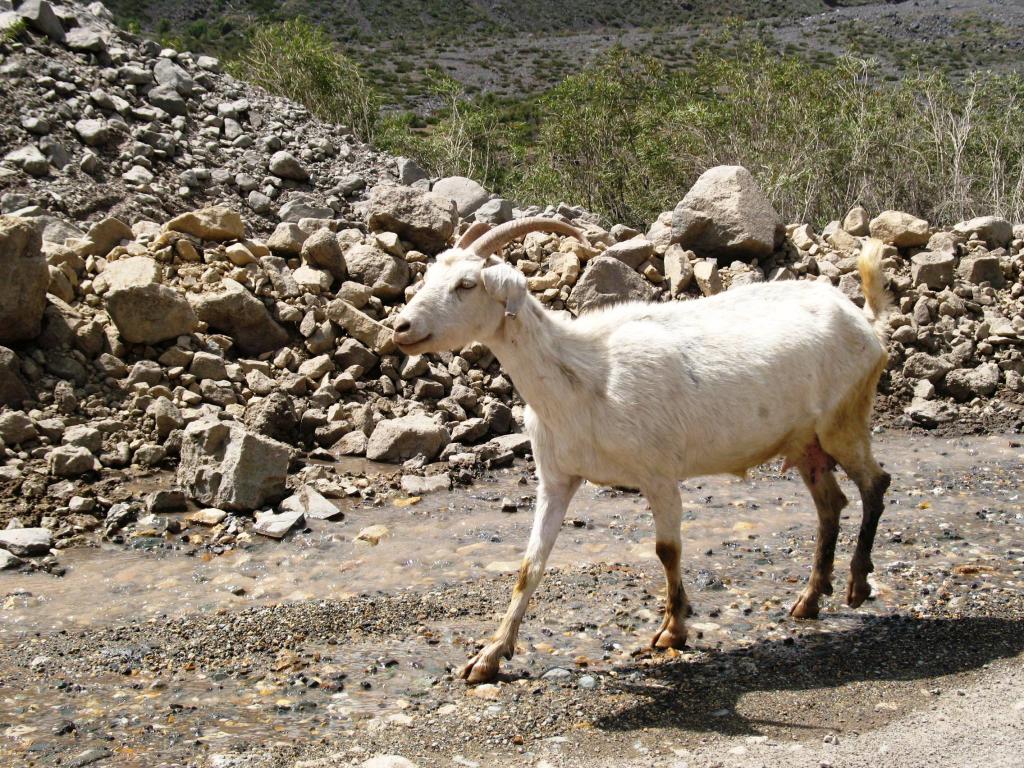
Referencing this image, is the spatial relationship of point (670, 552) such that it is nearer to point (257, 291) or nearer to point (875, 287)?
point (875, 287)

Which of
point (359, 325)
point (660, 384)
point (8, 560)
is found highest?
point (660, 384)

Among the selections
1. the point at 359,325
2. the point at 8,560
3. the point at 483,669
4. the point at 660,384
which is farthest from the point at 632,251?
the point at 483,669

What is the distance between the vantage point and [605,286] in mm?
11172

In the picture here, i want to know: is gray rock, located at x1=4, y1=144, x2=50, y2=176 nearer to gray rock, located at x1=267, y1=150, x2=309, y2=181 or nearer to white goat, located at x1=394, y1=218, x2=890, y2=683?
gray rock, located at x1=267, y1=150, x2=309, y2=181

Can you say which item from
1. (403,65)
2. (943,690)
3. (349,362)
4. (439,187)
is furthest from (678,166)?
(403,65)

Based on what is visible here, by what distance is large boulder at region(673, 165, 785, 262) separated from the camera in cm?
1227

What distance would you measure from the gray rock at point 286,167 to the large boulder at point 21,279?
515 cm

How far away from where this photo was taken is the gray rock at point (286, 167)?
13.9 meters

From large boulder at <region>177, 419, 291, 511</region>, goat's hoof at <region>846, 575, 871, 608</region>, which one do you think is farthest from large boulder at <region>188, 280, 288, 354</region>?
goat's hoof at <region>846, 575, 871, 608</region>

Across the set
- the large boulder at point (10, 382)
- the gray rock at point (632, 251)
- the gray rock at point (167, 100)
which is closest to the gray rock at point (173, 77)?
the gray rock at point (167, 100)

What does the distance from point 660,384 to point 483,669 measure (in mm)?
1736

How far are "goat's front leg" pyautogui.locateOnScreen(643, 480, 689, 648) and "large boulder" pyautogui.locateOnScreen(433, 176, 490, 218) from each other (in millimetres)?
8770

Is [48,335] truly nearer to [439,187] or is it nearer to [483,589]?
[483,589]

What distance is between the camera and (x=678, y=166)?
67.1 feet
